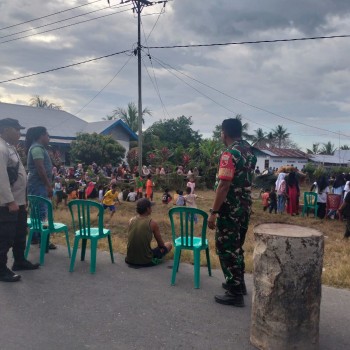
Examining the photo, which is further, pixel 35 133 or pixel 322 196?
pixel 322 196

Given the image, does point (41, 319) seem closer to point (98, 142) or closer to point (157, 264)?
point (157, 264)

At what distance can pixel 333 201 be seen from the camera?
1182 centimetres

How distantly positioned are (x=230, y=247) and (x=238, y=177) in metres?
0.71

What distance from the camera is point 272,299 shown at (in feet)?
9.86

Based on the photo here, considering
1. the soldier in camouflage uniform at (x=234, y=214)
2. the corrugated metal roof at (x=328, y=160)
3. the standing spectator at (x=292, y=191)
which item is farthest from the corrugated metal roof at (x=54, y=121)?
the corrugated metal roof at (x=328, y=160)

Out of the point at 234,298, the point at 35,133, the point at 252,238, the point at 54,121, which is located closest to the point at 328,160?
the point at 54,121

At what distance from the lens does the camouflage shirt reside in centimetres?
383

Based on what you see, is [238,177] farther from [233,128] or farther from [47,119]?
[47,119]

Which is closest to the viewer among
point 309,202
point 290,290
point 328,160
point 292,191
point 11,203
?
point 290,290

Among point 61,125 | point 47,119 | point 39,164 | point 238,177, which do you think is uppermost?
point 47,119

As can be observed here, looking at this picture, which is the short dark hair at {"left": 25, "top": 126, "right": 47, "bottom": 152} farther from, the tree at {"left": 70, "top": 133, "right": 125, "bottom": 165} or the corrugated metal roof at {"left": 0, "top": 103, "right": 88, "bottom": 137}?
the corrugated metal roof at {"left": 0, "top": 103, "right": 88, "bottom": 137}

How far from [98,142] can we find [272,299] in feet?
71.0

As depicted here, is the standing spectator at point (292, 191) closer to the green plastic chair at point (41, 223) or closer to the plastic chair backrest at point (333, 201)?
the plastic chair backrest at point (333, 201)

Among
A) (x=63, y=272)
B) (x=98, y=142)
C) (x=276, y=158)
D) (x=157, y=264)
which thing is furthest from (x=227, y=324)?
(x=276, y=158)
